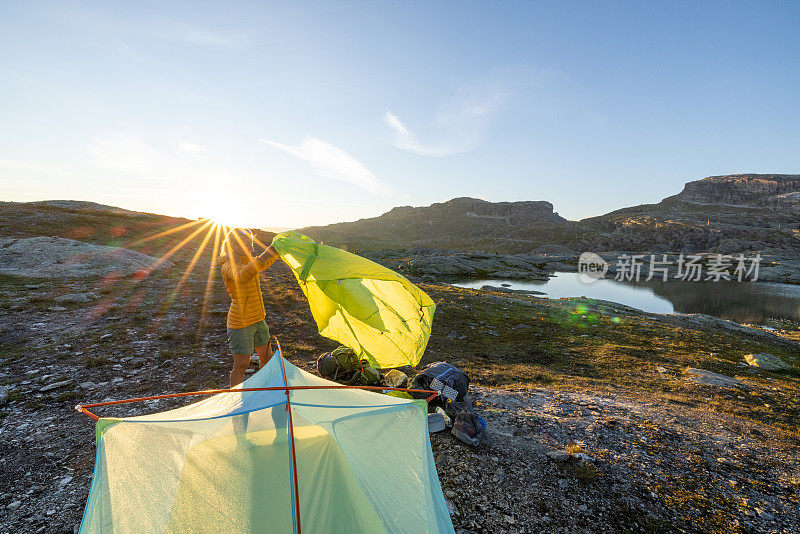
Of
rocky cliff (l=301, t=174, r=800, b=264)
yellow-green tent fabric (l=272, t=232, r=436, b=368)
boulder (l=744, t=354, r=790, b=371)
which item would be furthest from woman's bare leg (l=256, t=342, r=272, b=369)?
rocky cliff (l=301, t=174, r=800, b=264)

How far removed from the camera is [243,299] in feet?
19.1

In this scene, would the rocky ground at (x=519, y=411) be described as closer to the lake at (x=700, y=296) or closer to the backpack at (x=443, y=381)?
the backpack at (x=443, y=381)

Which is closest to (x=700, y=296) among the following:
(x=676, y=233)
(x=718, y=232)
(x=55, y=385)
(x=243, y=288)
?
(x=243, y=288)

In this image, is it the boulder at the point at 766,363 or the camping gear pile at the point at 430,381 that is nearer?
the camping gear pile at the point at 430,381

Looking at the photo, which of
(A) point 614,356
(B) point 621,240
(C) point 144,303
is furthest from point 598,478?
(B) point 621,240

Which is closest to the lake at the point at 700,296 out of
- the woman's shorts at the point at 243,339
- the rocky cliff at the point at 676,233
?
the woman's shorts at the point at 243,339

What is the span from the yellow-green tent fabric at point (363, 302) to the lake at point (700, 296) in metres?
42.3

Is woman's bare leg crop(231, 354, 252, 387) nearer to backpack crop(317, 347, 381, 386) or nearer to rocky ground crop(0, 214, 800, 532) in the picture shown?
backpack crop(317, 347, 381, 386)

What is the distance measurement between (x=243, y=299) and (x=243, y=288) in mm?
206

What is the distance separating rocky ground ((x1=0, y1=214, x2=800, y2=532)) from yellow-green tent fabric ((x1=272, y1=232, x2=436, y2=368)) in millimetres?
2003

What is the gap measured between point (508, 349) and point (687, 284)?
249 ft

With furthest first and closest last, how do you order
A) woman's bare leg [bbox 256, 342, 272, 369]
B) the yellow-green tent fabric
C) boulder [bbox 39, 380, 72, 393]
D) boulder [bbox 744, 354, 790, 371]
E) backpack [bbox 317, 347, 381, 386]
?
boulder [bbox 744, 354, 790, 371] < backpack [bbox 317, 347, 381, 386] < boulder [bbox 39, 380, 72, 393] < woman's bare leg [bbox 256, 342, 272, 369] < the yellow-green tent fabric

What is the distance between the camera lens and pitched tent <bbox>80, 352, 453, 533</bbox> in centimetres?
324

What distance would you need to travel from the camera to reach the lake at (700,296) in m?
40.5
